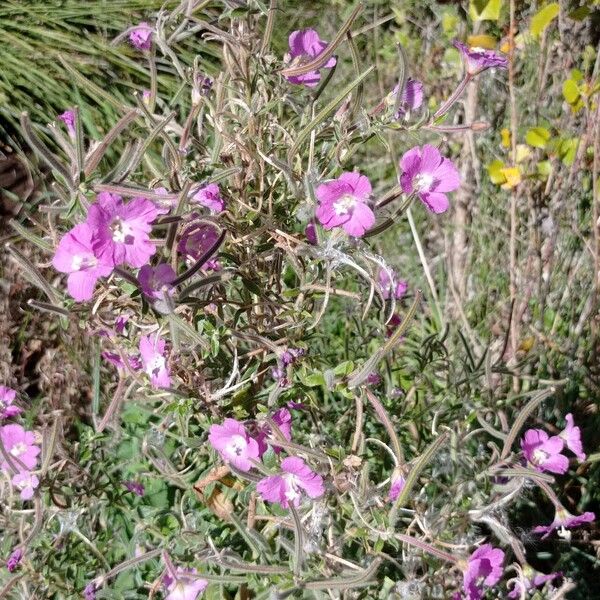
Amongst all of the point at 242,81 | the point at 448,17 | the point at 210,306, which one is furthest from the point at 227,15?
the point at 448,17

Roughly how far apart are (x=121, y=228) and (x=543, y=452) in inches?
26.0

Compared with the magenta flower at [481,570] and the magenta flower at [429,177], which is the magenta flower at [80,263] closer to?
the magenta flower at [429,177]

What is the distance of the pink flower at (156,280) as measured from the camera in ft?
2.68

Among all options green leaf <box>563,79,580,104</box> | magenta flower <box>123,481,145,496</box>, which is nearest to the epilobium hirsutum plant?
magenta flower <box>123,481,145,496</box>

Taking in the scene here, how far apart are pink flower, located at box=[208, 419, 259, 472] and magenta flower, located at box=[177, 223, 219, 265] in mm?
212

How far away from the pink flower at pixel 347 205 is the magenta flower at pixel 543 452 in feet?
1.38

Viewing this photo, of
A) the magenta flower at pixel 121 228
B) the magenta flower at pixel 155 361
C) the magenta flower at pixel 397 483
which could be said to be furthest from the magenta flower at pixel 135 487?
the magenta flower at pixel 121 228

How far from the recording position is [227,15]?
0.95 metres

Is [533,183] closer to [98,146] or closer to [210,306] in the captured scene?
[210,306]

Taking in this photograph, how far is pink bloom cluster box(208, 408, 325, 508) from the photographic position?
0.93 m

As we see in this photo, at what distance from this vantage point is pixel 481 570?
980 mm

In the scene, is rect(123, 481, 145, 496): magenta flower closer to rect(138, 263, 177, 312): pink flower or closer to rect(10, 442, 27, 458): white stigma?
rect(10, 442, 27, 458): white stigma

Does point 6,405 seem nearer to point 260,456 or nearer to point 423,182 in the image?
point 260,456

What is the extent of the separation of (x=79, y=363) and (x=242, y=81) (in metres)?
1.16
